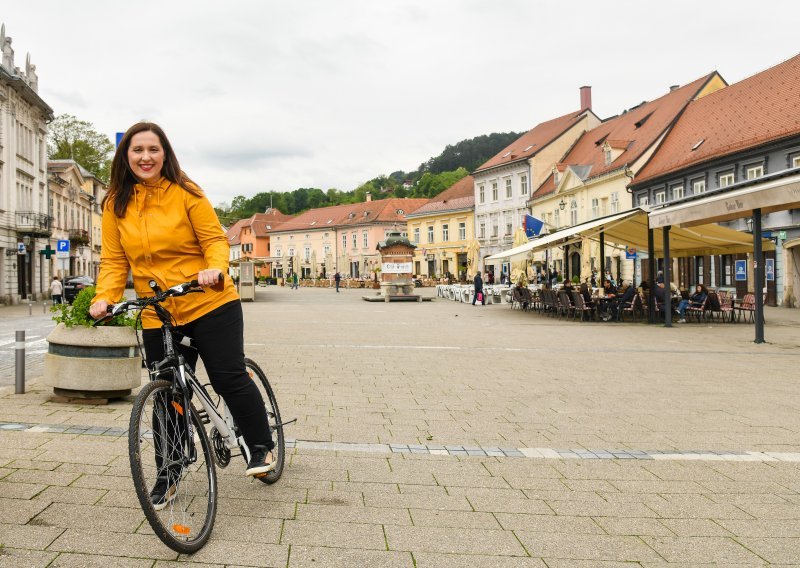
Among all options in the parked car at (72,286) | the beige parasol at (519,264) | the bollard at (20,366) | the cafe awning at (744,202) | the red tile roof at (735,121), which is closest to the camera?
the bollard at (20,366)

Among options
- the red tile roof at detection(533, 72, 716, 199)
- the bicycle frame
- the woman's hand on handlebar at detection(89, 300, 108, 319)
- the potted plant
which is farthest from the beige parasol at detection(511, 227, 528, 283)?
the woman's hand on handlebar at detection(89, 300, 108, 319)

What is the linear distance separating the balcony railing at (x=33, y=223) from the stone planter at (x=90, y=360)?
112 feet

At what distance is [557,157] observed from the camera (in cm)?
5612

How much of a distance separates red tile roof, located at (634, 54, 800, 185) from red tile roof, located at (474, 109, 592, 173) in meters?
18.0

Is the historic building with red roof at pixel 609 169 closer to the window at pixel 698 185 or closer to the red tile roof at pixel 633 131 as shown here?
the red tile roof at pixel 633 131

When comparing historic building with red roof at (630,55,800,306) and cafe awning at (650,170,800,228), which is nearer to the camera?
cafe awning at (650,170,800,228)

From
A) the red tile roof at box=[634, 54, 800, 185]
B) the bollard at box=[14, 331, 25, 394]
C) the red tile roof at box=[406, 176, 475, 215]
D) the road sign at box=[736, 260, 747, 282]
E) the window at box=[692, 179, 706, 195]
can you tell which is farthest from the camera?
the red tile roof at box=[406, 176, 475, 215]

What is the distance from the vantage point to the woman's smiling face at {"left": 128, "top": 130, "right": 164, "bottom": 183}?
140 inches

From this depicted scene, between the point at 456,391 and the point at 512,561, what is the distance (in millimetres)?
4795

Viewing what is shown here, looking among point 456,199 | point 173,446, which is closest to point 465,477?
point 173,446

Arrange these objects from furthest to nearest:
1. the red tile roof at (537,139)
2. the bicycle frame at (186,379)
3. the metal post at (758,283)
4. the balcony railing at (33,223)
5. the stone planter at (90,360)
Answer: the red tile roof at (537,139), the balcony railing at (33,223), the metal post at (758,283), the stone planter at (90,360), the bicycle frame at (186,379)

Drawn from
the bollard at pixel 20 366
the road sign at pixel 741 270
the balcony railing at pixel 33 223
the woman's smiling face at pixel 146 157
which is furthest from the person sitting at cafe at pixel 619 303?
the balcony railing at pixel 33 223

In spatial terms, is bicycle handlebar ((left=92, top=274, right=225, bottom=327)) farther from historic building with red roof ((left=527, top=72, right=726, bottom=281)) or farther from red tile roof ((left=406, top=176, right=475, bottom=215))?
red tile roof ((left=406, top=176, right=475, bottom=215))

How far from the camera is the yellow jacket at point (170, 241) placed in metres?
3.53
